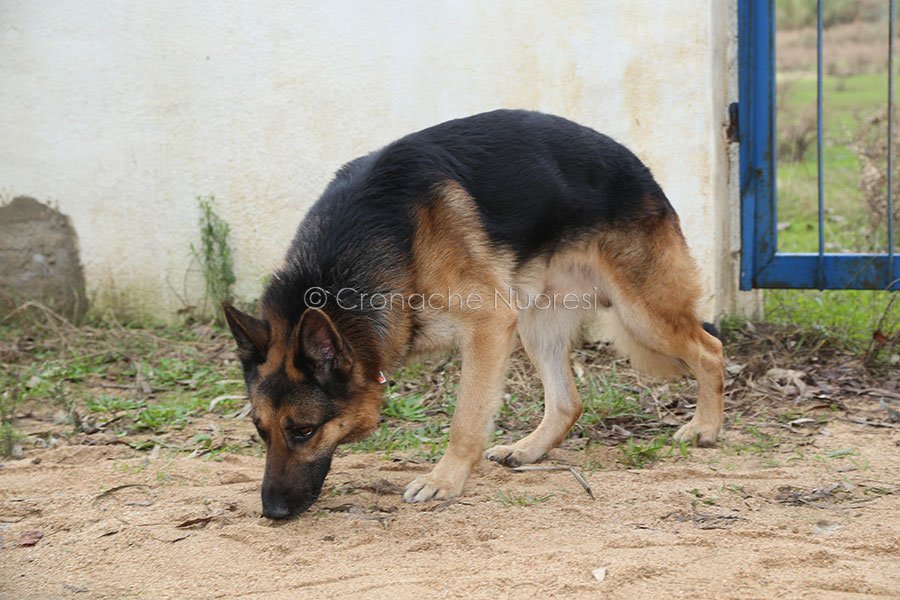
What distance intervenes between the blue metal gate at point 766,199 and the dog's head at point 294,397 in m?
3.44

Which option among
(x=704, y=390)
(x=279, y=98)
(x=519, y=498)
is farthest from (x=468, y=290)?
(x=279, y=98)

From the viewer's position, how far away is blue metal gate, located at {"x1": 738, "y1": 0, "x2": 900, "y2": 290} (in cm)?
610

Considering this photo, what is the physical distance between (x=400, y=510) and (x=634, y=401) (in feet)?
6.57

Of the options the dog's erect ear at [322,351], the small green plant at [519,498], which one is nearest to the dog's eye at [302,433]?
the dog's erect ear at [322,351]

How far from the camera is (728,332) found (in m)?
6.43

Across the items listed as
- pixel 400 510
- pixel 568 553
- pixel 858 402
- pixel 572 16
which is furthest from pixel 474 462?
pixel 572 16

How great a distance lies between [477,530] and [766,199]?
3.52m

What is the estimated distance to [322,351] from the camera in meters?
3.87

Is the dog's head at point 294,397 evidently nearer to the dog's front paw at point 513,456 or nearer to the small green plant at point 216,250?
the dog's front paw at point 513,456

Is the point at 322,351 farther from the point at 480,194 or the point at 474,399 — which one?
the point at 480,194

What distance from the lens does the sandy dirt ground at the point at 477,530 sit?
3.27m

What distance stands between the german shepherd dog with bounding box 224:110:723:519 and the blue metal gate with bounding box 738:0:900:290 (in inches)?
50.5

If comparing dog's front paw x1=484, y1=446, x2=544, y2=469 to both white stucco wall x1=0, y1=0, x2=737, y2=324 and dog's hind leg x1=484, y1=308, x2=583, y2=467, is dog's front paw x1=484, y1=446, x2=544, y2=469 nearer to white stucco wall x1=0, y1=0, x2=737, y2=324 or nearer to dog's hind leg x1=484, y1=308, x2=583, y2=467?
Answer: dog's hind leg x1=484, y1=308, x2=583, y2=467

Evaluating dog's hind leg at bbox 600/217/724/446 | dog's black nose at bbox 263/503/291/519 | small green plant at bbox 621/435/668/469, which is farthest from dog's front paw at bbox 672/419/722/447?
dog's black nose at bbox 263/503/291/519
